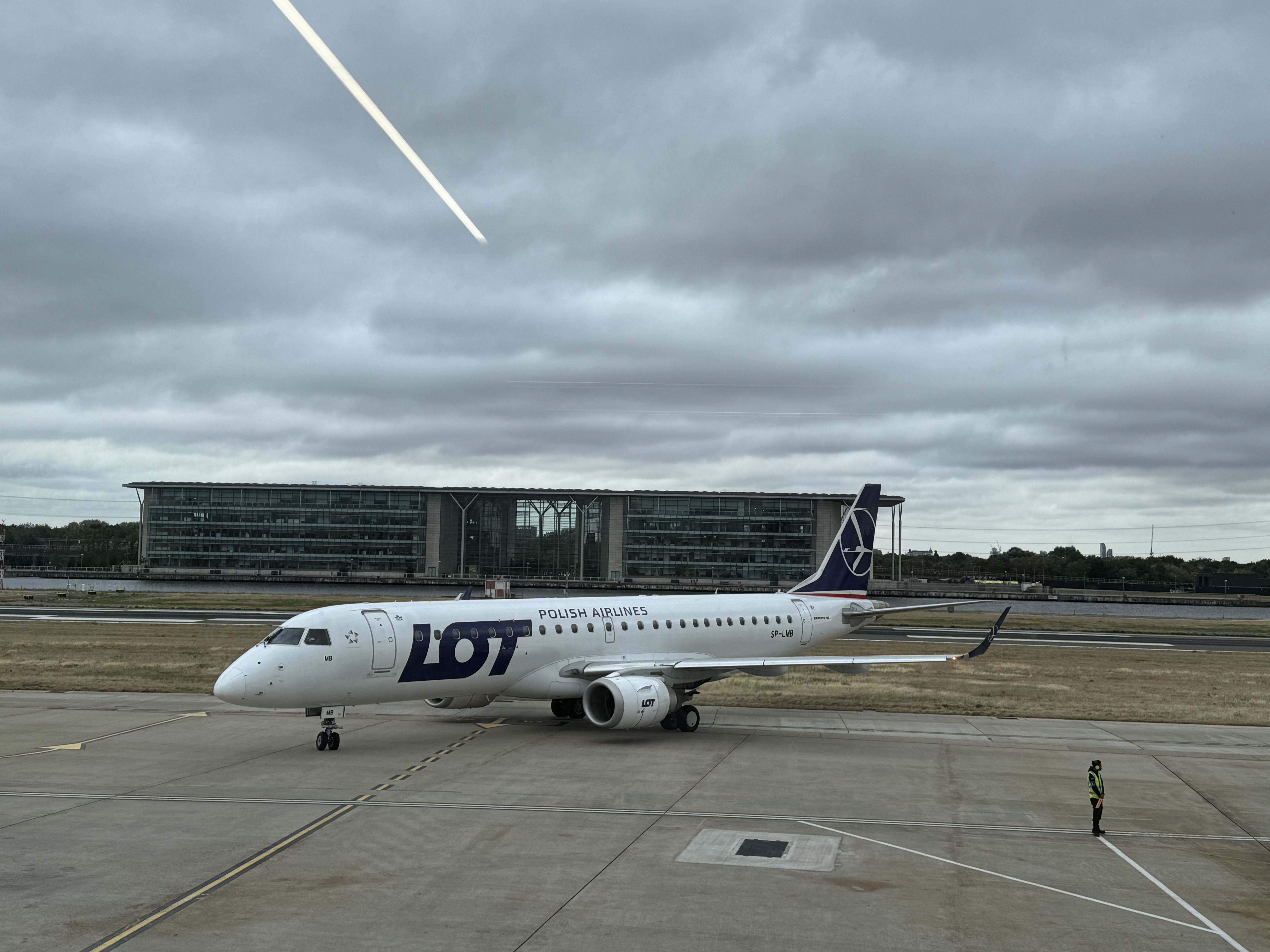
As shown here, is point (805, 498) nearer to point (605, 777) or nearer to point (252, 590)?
point (252, 590)

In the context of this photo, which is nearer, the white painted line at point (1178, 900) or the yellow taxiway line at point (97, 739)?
the white painted line at point (1178, 900)

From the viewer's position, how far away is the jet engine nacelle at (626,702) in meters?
28.3

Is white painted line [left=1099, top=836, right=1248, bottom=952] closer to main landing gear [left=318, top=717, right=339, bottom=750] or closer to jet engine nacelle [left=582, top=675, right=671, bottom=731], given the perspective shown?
jet engine nacelle [left=582, top=675, right=671, bottom=731]

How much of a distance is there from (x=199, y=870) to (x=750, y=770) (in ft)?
43.2

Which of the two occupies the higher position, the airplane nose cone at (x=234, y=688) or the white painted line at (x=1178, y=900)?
the airplane nose cone at (x=234, y=688)

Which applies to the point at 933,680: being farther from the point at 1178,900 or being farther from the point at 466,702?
the point at 1178,900

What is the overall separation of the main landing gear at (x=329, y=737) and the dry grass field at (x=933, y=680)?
1451 centimetres

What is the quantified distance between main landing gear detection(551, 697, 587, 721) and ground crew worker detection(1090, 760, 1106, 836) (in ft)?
53.2

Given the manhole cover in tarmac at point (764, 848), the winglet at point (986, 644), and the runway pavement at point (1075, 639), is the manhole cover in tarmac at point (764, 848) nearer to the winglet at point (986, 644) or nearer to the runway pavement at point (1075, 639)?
the winglet at point (986, 644)

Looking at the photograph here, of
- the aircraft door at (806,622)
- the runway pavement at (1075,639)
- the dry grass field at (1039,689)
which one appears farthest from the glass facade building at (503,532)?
the aircraft door at (806,622)

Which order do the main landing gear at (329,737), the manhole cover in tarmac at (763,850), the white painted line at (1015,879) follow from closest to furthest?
1. the white painted line at (1015,879)
2. the manhole cover in tarmac at (763,850)
3. the main landing gear at (329,737)

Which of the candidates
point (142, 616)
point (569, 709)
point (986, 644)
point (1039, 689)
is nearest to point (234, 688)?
point (569, 709)

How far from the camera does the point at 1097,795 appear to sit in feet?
62.3

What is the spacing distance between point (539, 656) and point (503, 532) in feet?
545
